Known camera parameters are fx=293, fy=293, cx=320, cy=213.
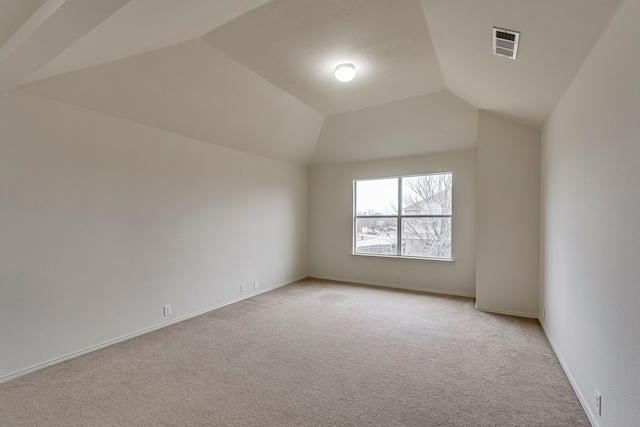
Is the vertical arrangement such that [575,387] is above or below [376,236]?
below

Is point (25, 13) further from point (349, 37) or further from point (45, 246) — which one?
point (349, 37)

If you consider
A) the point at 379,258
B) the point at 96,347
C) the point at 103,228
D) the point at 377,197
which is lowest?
the point at 96,347

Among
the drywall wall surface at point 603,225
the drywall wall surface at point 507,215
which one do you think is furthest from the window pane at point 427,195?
the drywall wall surface at point 603,225

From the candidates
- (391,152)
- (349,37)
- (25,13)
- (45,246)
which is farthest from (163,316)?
(391,152)

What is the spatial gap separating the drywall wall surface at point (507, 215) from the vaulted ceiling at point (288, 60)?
31cm

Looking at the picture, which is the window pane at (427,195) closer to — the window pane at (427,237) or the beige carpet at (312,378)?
the window pane at (427,237)

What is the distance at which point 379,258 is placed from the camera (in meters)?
5.61

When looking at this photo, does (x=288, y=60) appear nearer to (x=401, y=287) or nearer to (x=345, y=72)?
(x=345, y=72)

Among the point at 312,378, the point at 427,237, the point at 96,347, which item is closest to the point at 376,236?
the point at 427,237

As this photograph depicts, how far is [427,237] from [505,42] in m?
3.62

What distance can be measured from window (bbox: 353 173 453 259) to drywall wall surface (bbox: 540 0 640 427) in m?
2.39

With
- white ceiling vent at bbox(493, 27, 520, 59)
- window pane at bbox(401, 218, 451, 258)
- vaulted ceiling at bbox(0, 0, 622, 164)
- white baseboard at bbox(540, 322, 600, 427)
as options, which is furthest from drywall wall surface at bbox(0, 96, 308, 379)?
white baseboard at bbox(540, 322, 600, 427)

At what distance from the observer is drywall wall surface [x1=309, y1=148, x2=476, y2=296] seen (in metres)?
4.87

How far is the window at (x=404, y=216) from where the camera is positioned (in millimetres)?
5172
